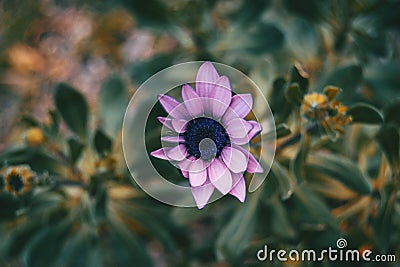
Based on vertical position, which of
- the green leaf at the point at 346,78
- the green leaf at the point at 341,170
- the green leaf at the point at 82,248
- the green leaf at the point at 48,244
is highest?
the green leaf at the point at 346,78

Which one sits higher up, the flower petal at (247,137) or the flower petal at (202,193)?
the flower petal at (247,137)

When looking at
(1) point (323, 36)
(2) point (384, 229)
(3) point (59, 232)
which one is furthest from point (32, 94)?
(2) point (384, 229)

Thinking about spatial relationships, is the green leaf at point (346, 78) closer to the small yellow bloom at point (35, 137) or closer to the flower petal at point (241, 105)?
the flower petal at point (241, 105)

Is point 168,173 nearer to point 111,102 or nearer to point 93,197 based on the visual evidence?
point 93,197

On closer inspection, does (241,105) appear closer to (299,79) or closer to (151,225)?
(299,79)

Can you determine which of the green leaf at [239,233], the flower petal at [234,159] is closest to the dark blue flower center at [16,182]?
the green leaf at [239,233]

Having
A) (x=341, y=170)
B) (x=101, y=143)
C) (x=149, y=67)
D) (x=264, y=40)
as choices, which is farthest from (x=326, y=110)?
(x=149, y=67)

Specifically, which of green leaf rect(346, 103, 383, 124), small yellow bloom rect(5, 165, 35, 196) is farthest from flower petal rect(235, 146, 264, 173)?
small yellow bloom rect(5, 165, 35, 196)

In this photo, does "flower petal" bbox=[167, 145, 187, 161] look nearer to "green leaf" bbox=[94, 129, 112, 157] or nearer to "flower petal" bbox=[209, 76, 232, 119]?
"flower petal" bbox=[209, 76, 232, 119]

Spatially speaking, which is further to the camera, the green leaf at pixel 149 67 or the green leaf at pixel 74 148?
the green leaf at pixel 149 67
